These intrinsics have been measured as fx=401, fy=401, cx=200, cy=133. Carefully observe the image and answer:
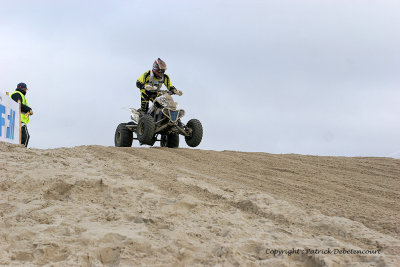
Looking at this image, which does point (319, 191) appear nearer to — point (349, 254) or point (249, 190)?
point (249, 190)

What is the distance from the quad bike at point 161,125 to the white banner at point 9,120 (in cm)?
258

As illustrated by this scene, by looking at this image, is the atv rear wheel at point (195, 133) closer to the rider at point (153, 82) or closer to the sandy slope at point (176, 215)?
the rider at point (153, 82)

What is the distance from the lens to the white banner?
7355mm

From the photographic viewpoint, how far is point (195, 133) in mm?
9602

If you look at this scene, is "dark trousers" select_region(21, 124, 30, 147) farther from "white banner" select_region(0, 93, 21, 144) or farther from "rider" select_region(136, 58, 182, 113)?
"rider" select_region(136, 58, 182, 113)

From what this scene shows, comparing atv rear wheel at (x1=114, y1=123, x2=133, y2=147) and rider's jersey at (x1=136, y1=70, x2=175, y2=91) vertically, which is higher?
rider's jersey at (x1=136, y1=70, x2=175, y2=91)

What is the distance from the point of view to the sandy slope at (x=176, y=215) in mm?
2922

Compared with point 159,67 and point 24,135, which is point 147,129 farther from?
point 24,135

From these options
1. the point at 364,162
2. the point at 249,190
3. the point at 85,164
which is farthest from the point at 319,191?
the point at 364,162

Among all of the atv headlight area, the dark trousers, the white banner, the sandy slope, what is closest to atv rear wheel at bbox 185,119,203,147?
the atv headlight area

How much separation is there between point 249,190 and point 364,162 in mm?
5000

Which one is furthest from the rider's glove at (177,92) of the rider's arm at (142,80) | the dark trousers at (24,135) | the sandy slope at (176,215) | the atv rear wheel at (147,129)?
the sandy slope at (176,215)

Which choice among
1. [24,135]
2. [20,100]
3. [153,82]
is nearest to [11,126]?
[24,135]

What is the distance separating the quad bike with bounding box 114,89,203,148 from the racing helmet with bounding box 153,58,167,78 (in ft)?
1.55
